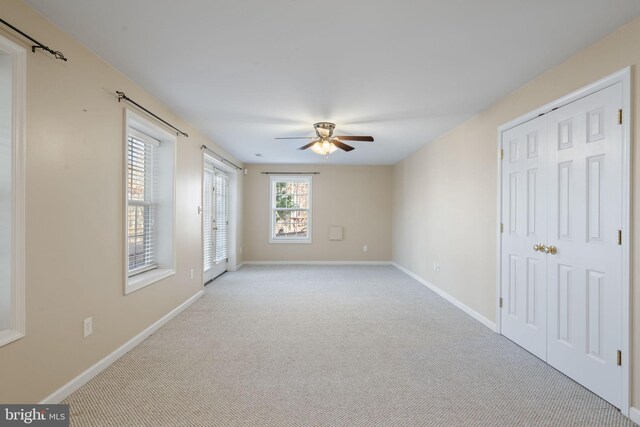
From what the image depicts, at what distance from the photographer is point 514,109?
3.19 m

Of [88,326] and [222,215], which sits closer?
A: [88,326]

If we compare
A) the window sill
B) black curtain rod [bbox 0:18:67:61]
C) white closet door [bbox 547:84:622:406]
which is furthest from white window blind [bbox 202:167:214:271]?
white closet door [bbox 547:84:622:406]

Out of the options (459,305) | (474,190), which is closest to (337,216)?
(459,305)

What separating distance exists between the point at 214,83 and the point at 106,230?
1598mm

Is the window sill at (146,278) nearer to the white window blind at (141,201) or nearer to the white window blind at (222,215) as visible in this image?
the white window blind at (141,201)

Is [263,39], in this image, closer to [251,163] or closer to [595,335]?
[595,335]

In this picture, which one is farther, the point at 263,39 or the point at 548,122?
the point at 548,122

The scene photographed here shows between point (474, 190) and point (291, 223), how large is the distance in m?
4.77

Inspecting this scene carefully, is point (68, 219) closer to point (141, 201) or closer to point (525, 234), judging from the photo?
point (141, 201)

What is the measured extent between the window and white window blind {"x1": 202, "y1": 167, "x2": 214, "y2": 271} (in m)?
2.19

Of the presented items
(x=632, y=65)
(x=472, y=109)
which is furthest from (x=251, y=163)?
(x=632, y=65)

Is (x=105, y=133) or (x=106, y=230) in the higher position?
(x=105, y=133)

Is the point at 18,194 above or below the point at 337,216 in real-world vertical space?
above
